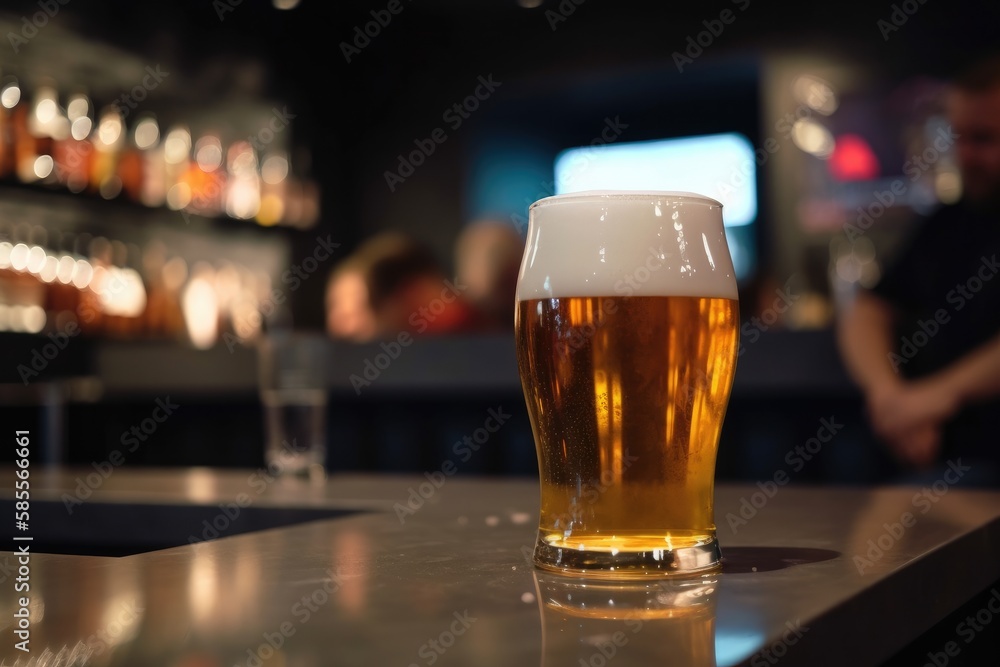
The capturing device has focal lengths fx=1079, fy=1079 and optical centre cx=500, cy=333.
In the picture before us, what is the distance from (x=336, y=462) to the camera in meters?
2.67

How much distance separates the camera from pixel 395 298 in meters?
4.43

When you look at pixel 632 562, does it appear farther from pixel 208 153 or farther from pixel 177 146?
pixel 208 153

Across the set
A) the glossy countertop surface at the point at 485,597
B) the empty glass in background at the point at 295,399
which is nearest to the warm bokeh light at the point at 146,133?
the empty glass in background at the point at 295,399

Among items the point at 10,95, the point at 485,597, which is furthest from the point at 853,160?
the point at 485,597

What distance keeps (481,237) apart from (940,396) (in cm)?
234

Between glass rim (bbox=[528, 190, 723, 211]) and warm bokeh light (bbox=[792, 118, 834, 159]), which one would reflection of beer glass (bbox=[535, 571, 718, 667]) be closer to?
glass rim (bbox=[528, 190, 723, 211])

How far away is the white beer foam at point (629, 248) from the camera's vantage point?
567mm

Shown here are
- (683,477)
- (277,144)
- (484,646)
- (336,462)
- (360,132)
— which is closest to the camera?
(484,646)

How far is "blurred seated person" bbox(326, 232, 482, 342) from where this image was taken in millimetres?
4254

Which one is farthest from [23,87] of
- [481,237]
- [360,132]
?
[360,132]

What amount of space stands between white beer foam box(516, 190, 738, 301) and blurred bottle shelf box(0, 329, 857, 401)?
1684 millimetres

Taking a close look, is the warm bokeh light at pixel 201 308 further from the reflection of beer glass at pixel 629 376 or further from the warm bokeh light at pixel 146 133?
the reflection of beer glass at pixel 629 376

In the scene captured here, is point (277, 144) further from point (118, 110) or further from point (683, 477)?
point (683, 477)

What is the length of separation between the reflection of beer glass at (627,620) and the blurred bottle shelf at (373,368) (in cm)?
179
